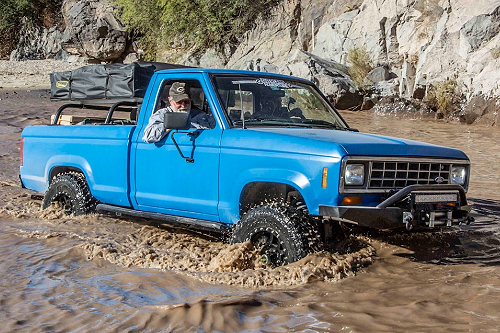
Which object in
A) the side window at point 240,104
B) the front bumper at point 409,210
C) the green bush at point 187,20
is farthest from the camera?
the green bush at point 187,20

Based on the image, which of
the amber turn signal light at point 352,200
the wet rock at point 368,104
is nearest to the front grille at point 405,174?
the amber turn signal light at point 352,200

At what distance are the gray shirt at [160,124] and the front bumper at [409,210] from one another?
1582 millimetres

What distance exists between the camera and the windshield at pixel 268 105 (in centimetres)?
555

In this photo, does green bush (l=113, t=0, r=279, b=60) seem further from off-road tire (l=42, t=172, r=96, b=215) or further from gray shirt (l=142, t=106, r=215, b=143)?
gray shirt (l=142, t=106, r=215, b=143)

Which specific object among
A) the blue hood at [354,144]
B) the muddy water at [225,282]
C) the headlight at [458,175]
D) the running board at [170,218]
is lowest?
the muddy water at [225,282]

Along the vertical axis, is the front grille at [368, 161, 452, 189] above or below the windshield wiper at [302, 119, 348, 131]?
below

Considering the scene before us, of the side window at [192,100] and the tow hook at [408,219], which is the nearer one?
the tow hook at [408,219]

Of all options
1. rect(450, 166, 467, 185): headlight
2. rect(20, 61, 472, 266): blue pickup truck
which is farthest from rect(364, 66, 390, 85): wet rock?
rect(450, 166, 467, 185): headlight

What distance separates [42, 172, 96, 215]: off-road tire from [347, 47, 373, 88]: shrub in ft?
49.4

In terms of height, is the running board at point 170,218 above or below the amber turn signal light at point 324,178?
below

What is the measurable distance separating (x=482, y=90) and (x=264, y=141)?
14.0 metres

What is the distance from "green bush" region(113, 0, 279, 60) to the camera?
29.4 m

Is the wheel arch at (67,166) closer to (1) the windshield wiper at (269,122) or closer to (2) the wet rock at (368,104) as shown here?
(1) the windshield wiper at (269,122)

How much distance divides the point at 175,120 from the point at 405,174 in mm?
1850
